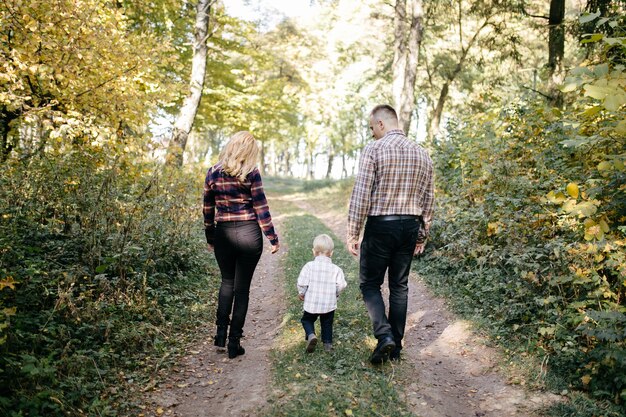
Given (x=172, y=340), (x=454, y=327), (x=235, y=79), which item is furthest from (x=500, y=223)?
(x=235, y=79)

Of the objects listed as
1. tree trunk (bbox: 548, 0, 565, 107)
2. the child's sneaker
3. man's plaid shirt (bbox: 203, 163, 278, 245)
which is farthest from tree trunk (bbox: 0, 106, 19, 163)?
tree trunk (bbox: 548, 0, 565, 107)

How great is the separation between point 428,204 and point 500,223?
2.60 meters

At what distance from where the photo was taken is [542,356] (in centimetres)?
457

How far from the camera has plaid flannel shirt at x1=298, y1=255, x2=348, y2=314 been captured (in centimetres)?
479

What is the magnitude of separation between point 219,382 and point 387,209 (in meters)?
2.52

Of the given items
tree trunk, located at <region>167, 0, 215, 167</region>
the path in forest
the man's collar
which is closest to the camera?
the path in forest

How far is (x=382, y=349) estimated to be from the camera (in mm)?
4387

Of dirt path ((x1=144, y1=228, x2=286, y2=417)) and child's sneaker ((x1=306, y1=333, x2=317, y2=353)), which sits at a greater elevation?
child's sneaker ((x1=306, y1=333, x2=317, y2=353))

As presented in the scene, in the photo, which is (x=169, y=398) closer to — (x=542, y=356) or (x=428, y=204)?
(x=428, y=204)

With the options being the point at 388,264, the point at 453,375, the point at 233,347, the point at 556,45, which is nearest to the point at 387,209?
the point at 388,264

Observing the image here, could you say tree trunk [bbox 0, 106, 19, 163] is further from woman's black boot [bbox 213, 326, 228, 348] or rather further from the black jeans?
woman's black boot [bbox 213, 326, 228, 348]

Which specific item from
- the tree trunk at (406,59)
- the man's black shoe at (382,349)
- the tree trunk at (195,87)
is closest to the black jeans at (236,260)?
the man's black shoe at (382,349)

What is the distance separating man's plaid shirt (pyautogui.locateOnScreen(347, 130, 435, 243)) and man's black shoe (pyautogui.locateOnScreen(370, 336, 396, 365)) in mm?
1086

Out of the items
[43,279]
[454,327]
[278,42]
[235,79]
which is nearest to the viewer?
[43,279]
